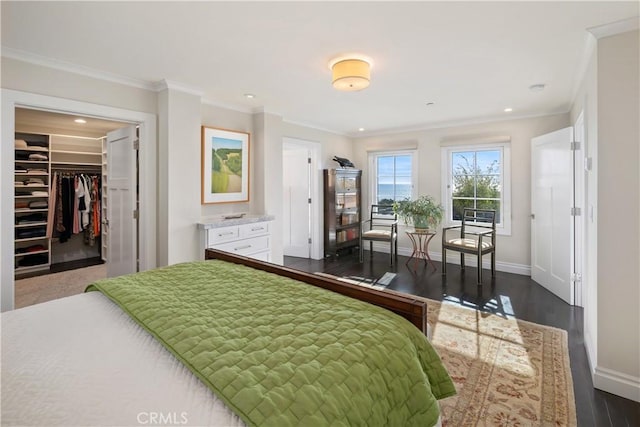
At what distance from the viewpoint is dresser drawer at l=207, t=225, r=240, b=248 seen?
346cm

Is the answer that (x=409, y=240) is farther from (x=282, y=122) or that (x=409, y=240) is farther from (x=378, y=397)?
(x=378, y=397)

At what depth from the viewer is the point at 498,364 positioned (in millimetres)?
2295

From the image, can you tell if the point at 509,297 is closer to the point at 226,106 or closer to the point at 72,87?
the point at 226,106

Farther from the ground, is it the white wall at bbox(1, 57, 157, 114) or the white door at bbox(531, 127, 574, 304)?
the white wall at bbox(1, 57, 157, 114)

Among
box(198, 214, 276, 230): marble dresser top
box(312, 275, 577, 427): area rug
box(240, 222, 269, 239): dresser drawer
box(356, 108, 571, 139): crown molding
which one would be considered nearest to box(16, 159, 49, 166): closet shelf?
box(198, 214, 276, 230): marble dresser top

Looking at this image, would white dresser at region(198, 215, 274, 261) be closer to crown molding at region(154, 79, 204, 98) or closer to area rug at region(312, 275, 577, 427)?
crown molding at region(154, 79, 204, 98)

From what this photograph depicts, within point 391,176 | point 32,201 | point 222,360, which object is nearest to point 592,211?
point 222,360

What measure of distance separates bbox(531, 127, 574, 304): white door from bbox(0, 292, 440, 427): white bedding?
3.99m

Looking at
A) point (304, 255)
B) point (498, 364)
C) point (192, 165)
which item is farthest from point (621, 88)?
point (304, 255)

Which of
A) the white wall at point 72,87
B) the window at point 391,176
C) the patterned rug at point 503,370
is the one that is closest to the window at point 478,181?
the window at point 391,176

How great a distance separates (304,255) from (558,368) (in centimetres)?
407

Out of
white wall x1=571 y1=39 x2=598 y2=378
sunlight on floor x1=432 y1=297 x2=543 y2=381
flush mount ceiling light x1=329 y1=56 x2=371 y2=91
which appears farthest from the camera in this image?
flush mount ceiling light x1=329 y1=56 x2=371 y2=91

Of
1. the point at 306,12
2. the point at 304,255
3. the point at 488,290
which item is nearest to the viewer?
the point at 306,12

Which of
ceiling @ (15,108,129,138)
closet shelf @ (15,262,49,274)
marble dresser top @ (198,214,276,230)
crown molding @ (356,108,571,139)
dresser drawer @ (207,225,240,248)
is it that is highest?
crown molding @ (356,108,571,139)
